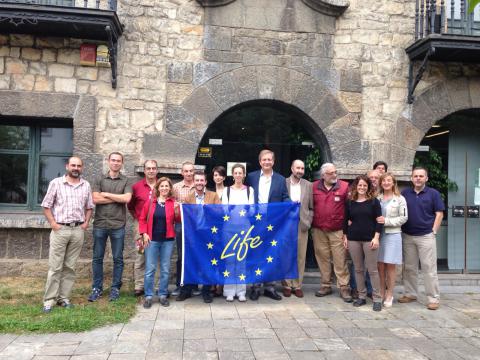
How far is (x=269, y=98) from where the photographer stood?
657cm

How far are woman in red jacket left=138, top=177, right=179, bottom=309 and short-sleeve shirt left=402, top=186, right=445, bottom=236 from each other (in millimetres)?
3068

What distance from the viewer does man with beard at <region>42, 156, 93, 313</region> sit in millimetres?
5078

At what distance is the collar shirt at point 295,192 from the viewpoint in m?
5.98

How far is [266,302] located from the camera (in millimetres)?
5566

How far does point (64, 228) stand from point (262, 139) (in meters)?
3.41

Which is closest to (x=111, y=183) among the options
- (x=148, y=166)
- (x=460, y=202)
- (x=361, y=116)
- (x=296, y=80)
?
(x=148, y=166)

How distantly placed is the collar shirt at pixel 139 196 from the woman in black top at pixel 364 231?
8.49 ft

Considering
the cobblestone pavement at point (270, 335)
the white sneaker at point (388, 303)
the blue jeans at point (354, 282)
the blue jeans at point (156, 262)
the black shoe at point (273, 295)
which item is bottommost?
the cobblestone pavement at point (270, 335)

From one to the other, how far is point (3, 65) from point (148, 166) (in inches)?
103

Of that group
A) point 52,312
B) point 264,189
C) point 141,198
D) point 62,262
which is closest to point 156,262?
point 141,198

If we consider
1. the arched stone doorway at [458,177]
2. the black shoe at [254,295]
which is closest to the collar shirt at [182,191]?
the black shoe at [254,295]

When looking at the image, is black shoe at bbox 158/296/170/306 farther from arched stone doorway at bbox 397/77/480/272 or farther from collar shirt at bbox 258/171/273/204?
arched stone doorway at bbox 397/77/480/272

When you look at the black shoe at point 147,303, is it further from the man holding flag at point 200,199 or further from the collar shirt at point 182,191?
the collar shirt at point 182,191

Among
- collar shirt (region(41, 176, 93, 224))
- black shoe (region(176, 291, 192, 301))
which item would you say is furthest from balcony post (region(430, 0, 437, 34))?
collar shirt (region(41, 176, 93, 224))
